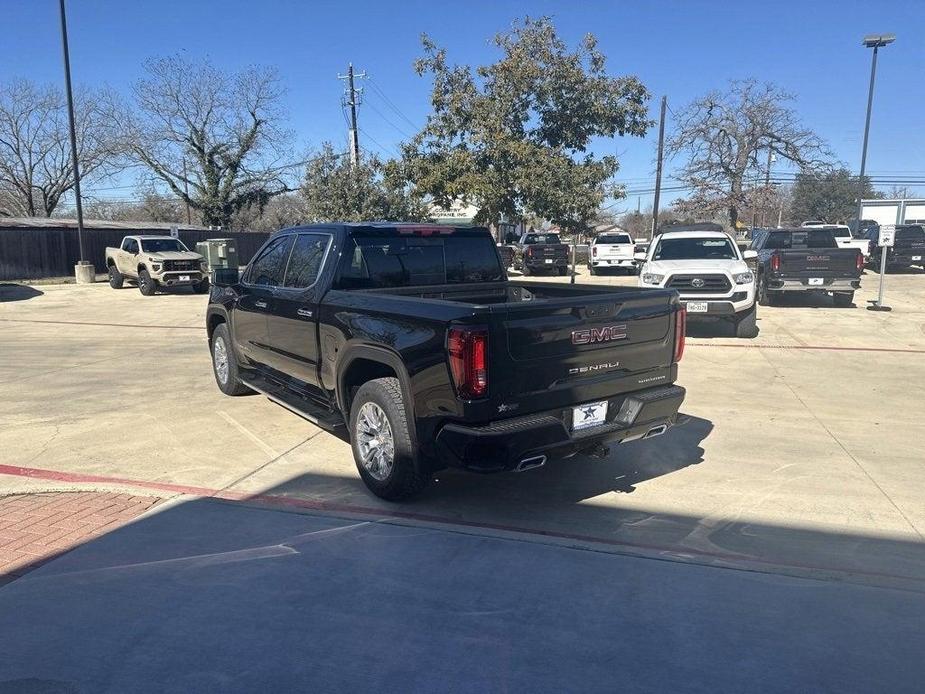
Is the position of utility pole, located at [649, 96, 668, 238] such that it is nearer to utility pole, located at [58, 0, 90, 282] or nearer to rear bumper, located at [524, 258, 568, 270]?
rear bumper, located at [524, 258, 568, 270]

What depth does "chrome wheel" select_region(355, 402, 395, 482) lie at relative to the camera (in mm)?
4762

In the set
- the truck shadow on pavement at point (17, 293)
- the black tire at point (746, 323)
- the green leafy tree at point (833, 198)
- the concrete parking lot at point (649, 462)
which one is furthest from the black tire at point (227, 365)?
the green leafy tree at point (833, 198)

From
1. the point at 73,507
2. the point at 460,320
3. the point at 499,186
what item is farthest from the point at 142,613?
the point at 499,186

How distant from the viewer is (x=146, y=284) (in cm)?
2114

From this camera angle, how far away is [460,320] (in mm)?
4023

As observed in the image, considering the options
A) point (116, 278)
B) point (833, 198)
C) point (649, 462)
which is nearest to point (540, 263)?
point (116, 278)

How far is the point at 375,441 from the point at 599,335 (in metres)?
1.70

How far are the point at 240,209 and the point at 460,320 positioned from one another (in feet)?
137

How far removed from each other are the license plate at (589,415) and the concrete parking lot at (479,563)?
0.65 m

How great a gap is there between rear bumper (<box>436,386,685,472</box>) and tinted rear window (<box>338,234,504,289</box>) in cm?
186

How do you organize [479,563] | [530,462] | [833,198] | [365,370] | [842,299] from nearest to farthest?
[479,563] → [530,462] → [365,370] → [842,299] → [833,198]

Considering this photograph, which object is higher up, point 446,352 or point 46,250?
point 46,250

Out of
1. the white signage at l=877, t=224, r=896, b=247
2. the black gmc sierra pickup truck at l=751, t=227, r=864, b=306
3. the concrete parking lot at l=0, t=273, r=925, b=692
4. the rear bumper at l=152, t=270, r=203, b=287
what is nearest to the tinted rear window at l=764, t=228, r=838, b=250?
the black gmc sierra pickup truck at l=751, t=227, r=864, b=306

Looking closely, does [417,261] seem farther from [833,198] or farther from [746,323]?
[833,198]
